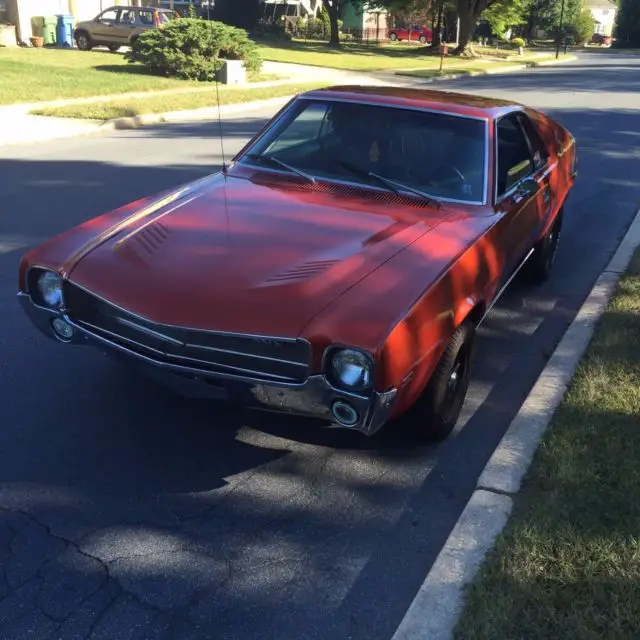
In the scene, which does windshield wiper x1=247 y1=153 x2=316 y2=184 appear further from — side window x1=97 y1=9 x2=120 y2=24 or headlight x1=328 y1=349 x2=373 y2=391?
side window x1=97 y1=9 x2=120 y2=24

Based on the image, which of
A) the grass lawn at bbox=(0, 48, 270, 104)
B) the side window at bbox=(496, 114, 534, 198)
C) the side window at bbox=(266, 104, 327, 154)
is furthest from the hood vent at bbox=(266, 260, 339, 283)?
the grass lawn at bbox=(0, 48, 270, 104)

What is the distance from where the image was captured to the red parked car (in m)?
60.8

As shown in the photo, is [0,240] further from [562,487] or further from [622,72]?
[622,72]

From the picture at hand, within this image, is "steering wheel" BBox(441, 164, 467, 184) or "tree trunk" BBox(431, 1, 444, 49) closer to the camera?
"steering wheel" BBox(441, 164, 467, 184)

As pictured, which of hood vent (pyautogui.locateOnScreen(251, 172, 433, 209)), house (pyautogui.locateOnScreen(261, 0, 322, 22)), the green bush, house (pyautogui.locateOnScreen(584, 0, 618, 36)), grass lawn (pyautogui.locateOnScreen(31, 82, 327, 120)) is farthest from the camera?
house (pyautogui.locateOnScreen(584, 0, 618, 36))

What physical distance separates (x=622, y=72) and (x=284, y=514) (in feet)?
116

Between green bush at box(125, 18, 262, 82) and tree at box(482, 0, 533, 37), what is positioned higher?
tree at box(482, 0, 533, 37)

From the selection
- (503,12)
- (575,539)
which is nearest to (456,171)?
(575,539)

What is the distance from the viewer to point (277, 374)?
9.70 ft

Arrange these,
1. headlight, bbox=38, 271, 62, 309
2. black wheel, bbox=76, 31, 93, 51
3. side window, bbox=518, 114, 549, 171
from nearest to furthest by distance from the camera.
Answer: headlight, bbox=38, 271, 62, 309 → side window, bbox=518, 114, 549, 171 → black wheel, bbox=76, 31, 93, 51

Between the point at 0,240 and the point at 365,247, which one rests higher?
the point at 365,247

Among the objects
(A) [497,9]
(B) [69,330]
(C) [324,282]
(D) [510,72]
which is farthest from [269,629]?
(A) [497,9]

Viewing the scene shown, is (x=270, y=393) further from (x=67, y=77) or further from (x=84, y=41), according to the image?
(x=84, y=41)

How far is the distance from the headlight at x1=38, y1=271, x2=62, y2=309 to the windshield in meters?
1.67
